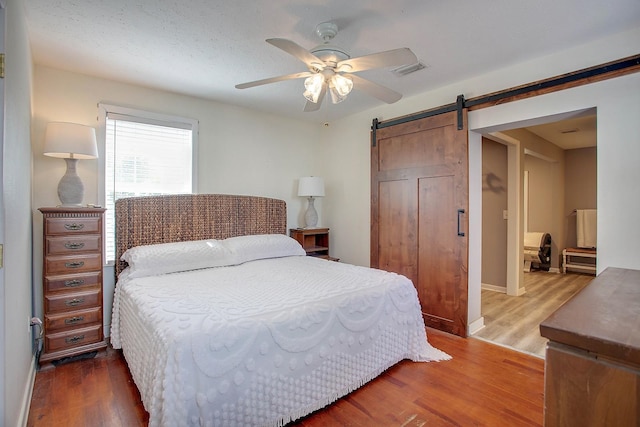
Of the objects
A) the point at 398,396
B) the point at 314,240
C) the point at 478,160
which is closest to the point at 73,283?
the point at 398,396

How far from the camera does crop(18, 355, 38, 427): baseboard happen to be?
1682mm

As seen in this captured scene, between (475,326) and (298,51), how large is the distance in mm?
2954

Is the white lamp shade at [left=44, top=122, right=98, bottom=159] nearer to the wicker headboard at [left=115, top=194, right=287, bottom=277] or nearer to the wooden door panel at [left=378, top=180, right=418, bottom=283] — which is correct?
the wicker headboard at [left=115, top=194, right=287, bottom=277]

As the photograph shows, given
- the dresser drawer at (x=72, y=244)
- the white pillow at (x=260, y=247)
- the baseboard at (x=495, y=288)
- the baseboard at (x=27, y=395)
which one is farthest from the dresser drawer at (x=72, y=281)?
the baseboard at (x=495, y=288)

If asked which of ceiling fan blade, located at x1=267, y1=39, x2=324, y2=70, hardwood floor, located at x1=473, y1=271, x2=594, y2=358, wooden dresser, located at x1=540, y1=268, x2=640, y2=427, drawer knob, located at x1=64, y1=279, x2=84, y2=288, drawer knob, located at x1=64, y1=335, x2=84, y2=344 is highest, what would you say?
ceiling fan blade, located at x1=267, y1=39, x2=324, y2=70

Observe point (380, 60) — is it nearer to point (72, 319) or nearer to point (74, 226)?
point (74, 226)

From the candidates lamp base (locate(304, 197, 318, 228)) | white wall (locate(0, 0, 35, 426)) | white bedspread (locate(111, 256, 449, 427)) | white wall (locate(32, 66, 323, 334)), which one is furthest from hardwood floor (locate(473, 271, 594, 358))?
white wall (locate(0, 0, 35, 426))

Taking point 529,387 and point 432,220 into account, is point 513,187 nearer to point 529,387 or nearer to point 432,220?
point 432,220

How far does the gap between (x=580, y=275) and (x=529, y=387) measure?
194 inches

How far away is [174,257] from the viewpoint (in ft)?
8.91

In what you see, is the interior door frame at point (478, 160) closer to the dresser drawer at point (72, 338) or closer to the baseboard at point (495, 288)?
the baseboard at point (495, 288)

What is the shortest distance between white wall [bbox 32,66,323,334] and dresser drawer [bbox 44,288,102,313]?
0.94ft

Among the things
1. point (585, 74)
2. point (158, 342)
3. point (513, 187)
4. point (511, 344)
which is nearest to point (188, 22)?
point (158, 342)

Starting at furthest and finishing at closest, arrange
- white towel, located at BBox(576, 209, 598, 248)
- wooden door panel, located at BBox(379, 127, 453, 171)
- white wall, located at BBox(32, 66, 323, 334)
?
white towel, located at BBox(576, 209, 598, 248) < wooden door panel, located at BBox(379, 127, 453, 171) < white wall, located at BBox(32, 66, 323, 334)
